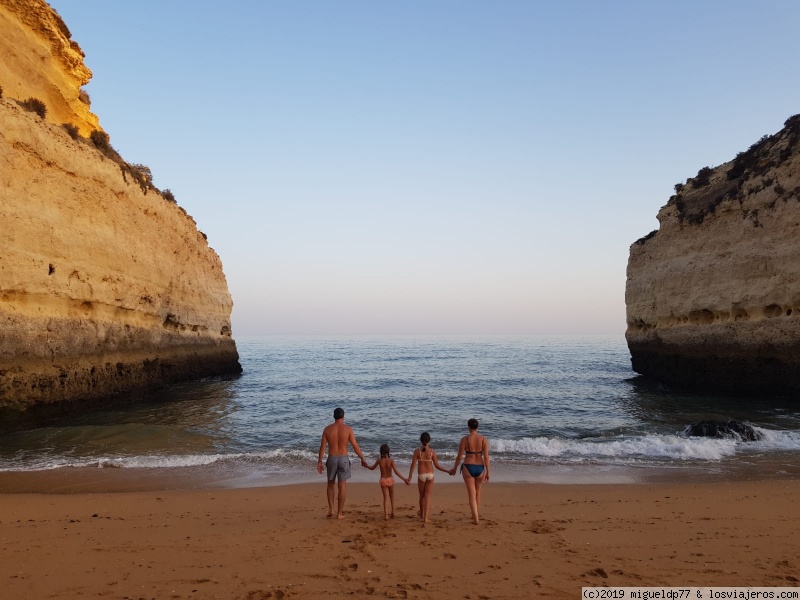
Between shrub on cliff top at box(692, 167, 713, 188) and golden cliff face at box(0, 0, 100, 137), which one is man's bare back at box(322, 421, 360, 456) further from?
shrub on cliff top at box(692, 167, 713, 188)

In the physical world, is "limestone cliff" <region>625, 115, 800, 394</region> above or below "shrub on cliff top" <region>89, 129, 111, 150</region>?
below

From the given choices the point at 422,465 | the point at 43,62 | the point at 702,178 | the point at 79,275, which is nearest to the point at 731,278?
the point at 702,178

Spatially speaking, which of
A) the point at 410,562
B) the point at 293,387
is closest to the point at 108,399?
the point at 293,387

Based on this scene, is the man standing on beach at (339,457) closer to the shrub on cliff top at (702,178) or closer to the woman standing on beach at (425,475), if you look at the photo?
the woman standing on beach at (425,475)

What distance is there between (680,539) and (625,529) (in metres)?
0.60

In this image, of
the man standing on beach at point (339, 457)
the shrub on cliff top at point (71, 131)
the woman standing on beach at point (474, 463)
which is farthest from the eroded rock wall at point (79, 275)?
the woman standing on beach at point (474, 463)

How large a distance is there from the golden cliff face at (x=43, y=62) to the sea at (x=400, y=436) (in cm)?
1283

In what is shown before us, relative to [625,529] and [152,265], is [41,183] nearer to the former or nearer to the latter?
[152,265]

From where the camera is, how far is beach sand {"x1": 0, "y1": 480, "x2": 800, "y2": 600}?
14.1 feet

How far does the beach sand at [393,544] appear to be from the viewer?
4.31 metres

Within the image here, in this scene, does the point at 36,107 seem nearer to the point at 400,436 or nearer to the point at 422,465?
the point at 400,436

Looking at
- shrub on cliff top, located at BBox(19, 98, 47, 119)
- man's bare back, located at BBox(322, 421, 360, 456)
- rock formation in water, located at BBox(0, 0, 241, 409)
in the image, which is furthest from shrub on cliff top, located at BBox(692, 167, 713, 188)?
shrub on cliff top, located at BBox(19, 98, 47, 119)

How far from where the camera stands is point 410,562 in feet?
15.6

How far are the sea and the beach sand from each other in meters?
1.59
